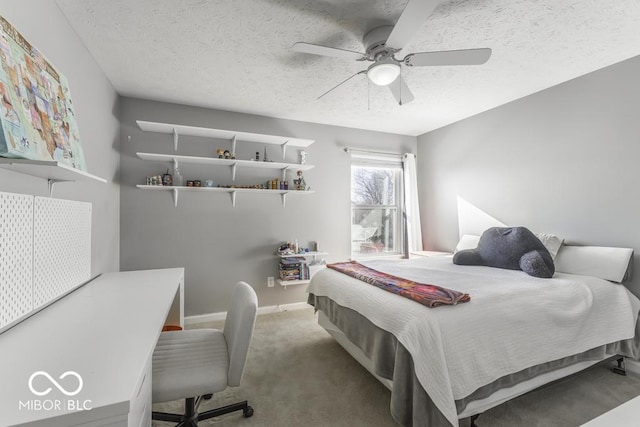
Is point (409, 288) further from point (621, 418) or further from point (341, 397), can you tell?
point (621, 418)

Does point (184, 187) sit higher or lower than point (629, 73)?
lower

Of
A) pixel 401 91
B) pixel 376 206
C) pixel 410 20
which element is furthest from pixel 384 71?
pixel 376 206

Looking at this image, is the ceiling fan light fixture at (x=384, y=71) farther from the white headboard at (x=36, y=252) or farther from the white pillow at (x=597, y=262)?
the white pillow at (x=597, y=262)

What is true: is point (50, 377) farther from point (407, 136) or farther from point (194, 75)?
point (407, 136)

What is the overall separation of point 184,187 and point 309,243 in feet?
5.40

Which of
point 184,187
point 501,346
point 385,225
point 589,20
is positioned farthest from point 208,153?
point 589,20

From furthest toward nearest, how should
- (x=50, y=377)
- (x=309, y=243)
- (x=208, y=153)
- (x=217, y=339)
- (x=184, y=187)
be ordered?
1. (x=309, y=243)
2. (x=208, y=153)
3. (x=184, y=187)
4. (x=217, y=339)
5. (x=50, y=377)

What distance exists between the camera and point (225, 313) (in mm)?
3295

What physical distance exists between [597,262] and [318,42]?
2.79m

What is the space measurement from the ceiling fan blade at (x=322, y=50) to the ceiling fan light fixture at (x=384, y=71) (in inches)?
4.4

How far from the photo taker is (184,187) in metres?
3.04

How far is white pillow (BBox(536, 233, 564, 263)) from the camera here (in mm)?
2557

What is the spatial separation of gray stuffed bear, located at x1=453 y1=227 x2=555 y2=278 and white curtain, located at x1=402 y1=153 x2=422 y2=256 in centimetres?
133

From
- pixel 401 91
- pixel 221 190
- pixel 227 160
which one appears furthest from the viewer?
pixel 221 190
